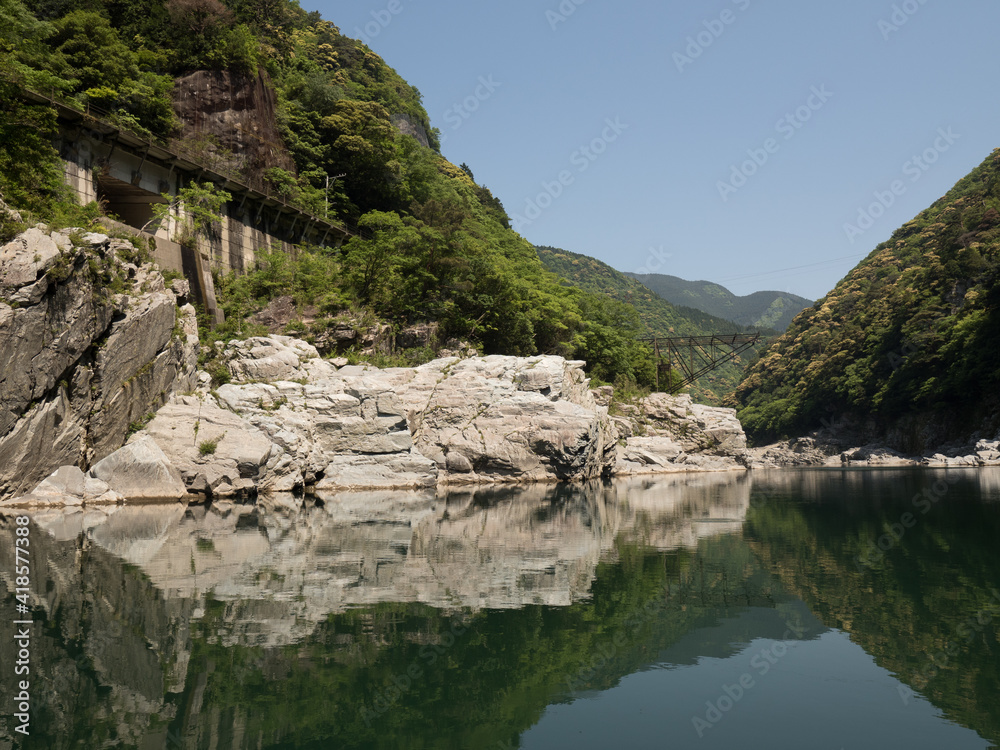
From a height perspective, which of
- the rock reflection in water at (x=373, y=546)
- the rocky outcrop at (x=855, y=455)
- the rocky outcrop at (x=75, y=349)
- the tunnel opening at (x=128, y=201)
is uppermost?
the tunnel opening at (x=128, y=201)

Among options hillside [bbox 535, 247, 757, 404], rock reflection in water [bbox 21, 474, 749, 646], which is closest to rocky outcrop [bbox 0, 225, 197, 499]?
rock reflection in water [bbox 21, 474, 749, 646]

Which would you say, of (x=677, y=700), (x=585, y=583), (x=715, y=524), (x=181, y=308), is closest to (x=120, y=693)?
(x=677, y=700)

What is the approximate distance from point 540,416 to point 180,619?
80.5 feet

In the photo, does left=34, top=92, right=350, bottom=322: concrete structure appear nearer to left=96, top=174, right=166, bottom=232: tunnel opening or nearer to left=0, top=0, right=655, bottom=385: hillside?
left=96, top=174, right=166, bottom=232: tunnel opening

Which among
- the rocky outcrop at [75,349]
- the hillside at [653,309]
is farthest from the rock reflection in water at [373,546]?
the hillside at [653,309]

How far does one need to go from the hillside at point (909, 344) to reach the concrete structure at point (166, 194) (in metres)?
52.6

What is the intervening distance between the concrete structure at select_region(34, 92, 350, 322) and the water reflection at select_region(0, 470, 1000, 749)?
19.8m

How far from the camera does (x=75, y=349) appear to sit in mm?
20469

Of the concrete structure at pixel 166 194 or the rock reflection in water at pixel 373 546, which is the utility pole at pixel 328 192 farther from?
→ the rock reflection in water at pixel 373 546

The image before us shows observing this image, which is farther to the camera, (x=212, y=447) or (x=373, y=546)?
(x=212, y=447)

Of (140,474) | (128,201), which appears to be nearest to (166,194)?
(128,201)

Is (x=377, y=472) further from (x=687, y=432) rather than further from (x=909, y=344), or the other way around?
(x=909, y=344)

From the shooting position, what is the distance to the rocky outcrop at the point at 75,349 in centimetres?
1833

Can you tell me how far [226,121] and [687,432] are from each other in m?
36.2
